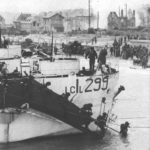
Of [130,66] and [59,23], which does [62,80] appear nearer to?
[130,66]

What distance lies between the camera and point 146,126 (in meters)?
14.7

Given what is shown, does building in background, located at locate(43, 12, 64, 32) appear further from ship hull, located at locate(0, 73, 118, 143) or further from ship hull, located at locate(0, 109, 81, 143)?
ship hull, located at locate(0, 109, 81, 143)

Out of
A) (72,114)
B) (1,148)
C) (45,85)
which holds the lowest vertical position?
(1,148)

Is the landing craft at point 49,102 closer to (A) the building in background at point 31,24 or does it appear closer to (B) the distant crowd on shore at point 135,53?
(B) the distant crowd on shore at point 135,53

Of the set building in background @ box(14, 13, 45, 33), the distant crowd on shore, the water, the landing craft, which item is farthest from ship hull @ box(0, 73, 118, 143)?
building in background @ box(14, 13, 45, 33)

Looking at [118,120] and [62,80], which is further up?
[62,80]

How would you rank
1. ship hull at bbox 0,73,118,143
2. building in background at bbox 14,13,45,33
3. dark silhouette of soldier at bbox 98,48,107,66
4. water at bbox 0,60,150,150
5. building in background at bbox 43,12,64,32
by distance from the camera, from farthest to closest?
building in background at bbox 14,13,45,33 < building in background at bbox 43,12,64,32 < dark silhouette of soldier at bbox 98,48,107,66 < ship hull at bbox 0,73,118,143 < water at bbox 0,60,150,150

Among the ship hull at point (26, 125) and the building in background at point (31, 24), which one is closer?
the ship hull at point (26, 125)

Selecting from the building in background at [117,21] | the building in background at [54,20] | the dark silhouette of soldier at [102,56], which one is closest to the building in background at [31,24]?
the building in background at [54,20]

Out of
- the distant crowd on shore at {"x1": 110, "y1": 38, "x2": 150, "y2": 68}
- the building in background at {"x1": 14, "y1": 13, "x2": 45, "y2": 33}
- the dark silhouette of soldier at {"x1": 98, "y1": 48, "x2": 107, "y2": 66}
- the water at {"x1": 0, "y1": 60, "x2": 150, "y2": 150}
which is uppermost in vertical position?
the building in background at {"x1": 14, "y1": 13, "x2": 45, "y2": 33}

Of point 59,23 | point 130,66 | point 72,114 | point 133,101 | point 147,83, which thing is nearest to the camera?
point 72,114

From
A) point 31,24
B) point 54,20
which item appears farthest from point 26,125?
point 31,24

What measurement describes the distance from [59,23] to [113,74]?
271 ft

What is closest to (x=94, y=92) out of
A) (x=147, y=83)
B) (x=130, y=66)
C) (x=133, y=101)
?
(x=133, y=101)
